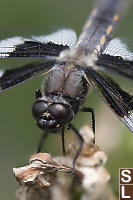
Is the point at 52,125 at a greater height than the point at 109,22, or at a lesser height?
lesser

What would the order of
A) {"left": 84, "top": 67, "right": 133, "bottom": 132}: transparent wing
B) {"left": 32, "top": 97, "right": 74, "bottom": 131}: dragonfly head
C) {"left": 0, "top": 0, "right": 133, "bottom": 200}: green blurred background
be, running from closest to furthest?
{"left": 32, "top": 97, "right": 74, "bottom": 131}: dragonfly head
{"left": 84, "top": 67, "right": 133, "bottom": 132}: transparent wing
{"left": 0, "top": 0, "right": 133, "bottom": 200}: green blurred background

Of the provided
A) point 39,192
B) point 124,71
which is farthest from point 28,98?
point 39,192

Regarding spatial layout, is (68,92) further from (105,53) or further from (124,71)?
(105,53)

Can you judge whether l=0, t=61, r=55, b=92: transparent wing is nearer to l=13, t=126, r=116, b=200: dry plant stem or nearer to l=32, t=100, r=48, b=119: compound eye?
l=32, t=100, r=48, b=119: compound eye

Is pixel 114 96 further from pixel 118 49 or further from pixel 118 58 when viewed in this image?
pixel 118 49

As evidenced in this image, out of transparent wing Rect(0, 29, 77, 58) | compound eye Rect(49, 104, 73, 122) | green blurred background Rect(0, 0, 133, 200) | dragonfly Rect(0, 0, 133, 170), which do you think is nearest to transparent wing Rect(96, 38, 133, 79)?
dragonfly Rect(0, 0, 133, 170)

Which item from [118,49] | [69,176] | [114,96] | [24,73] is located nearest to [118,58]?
[118,49]
